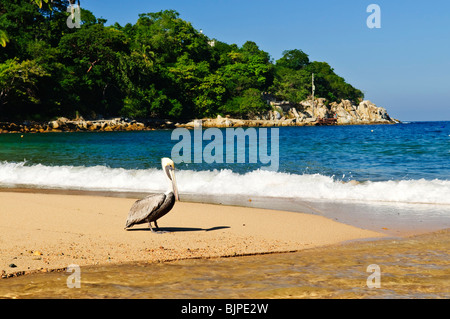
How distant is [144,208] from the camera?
667 centimetres

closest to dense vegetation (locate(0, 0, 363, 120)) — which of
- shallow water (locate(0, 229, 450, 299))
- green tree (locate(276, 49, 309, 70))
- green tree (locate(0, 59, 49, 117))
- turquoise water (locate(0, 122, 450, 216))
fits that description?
green tree (locate(0, 59, 49, 117))

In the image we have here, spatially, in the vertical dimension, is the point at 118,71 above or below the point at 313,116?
above

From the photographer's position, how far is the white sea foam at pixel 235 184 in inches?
441

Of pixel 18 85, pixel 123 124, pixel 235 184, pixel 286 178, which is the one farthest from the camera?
pixel 123 124

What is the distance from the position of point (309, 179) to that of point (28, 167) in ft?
37.8

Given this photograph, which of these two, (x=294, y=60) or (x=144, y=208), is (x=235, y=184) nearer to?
(x=144, y=208)

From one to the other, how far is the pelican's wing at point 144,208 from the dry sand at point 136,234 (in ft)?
0.80

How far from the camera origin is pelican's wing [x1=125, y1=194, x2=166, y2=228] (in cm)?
658

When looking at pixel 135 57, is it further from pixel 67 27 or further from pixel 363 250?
pixel 363 250

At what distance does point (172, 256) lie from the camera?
542 cm

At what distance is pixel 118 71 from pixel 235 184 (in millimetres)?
58265

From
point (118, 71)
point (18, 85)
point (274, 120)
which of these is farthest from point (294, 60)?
point (18, 85)

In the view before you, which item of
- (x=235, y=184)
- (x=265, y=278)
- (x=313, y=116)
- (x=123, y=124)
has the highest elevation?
(x=313, y=116)
